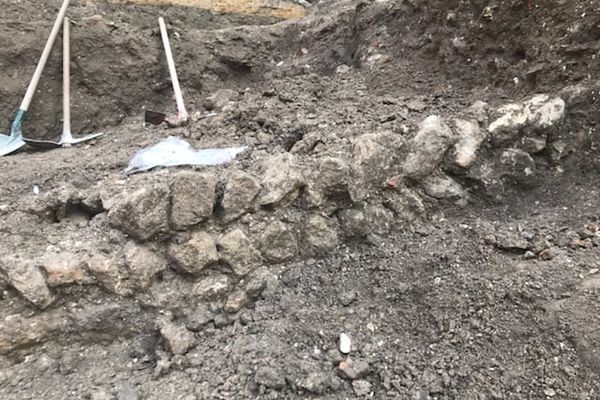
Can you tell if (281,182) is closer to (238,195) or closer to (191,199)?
(238,195)

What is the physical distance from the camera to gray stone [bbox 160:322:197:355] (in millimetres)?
1679

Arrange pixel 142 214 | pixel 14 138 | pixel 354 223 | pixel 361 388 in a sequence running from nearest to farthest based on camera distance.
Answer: pixel 361 388, pixel 142 214, pixel 354 223, pixel 14 138

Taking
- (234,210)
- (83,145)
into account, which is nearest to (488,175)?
(234,210)

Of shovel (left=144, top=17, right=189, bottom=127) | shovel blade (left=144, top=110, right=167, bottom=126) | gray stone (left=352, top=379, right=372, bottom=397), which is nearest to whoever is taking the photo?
gray stone (left=352, top=379, right=372, bottom=397)

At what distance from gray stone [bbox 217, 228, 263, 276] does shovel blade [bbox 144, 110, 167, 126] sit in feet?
4.53

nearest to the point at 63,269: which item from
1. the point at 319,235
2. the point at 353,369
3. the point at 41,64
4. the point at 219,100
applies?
the point at 319,235

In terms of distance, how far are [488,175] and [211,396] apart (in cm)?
149

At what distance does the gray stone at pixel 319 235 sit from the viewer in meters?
1.95

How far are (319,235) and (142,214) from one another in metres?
0.71

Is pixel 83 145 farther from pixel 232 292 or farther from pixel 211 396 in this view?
pixel 211 396

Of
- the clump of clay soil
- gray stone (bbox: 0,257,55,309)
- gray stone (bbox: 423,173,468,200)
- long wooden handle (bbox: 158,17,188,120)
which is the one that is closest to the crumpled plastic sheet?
the clump of clay soil

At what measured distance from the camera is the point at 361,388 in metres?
1.56

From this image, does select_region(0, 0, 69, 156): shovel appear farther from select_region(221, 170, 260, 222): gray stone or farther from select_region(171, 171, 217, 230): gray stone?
select_region(221, 170, 260, 222): gray stone

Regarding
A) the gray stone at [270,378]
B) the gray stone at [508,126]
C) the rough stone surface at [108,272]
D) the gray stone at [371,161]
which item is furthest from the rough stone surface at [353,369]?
the gray stone at [508,126]
